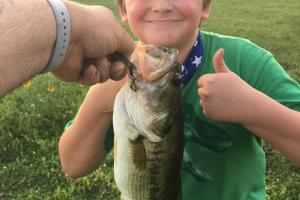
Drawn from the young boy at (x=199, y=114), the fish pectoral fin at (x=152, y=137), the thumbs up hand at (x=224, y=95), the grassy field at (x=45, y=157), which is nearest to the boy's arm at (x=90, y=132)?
the young boy at (x=199, y=114)

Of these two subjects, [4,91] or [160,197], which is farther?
[160,197]

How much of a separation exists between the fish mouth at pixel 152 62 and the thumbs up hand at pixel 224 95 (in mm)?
392

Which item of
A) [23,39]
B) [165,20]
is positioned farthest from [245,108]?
[23,39]

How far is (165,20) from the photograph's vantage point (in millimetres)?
3004

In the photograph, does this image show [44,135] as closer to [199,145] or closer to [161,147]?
[199,145]

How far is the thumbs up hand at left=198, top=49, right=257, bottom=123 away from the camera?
2.63m

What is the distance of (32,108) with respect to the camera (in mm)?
6660

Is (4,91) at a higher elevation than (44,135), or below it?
higher

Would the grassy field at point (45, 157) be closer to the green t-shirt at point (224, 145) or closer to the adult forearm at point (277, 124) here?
the green t-shirt at point (224, 145)

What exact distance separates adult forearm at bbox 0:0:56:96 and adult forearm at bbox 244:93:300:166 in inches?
44.3

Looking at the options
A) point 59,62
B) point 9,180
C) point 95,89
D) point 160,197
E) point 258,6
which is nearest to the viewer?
point 59,62

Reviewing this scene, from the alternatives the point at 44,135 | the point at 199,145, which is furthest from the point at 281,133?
the point at 44,135

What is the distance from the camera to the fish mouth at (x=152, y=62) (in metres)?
2.29

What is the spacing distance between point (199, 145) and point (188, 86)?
368 millimetres
